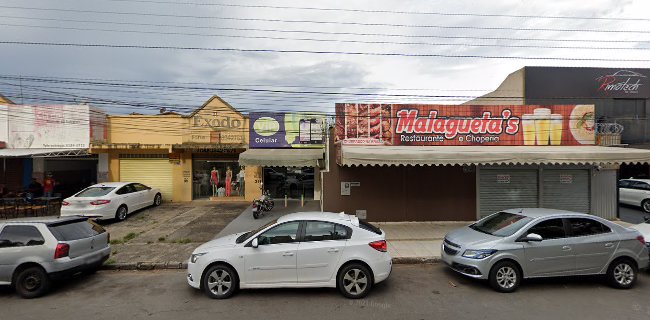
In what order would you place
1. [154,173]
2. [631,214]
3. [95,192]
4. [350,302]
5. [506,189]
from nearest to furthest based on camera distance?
[350,302] → [506,189] → [95,192] → [631,214] → [154,173]

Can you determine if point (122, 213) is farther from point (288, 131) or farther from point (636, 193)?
point (636, 193)

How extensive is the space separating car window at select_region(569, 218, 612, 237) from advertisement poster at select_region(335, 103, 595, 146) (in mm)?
6432

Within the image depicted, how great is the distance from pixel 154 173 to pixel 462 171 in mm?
14658

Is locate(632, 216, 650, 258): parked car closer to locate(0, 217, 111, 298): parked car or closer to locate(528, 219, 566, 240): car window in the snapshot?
locate(528, 219, 566, 240): car window

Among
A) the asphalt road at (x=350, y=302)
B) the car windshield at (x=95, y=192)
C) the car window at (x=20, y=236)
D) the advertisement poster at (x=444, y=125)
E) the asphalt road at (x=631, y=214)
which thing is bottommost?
the asphalt road at (x=350, y=302)

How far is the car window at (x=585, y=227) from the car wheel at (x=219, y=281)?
6.37 metres

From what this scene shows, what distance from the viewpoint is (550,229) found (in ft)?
21.1

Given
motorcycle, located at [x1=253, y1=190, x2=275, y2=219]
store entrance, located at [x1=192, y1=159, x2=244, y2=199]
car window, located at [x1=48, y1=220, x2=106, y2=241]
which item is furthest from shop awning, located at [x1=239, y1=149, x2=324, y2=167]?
car window, located at [x1=48, y1=220, x2=106, y2=241]

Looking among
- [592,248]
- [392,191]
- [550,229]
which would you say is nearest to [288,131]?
[392,191]

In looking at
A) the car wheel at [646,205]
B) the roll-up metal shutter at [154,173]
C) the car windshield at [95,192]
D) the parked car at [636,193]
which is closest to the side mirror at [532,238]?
the parked car at [636,193]

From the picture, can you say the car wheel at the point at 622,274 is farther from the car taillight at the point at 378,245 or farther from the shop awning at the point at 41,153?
the shop awning at the point at 41,153

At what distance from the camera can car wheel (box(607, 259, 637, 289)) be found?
6.26 metres

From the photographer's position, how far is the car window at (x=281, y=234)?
19.5ft

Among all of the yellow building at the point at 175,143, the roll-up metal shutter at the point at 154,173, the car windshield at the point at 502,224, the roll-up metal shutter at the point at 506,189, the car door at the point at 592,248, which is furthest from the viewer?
the roll-up metal shutter at the point at 154,173
